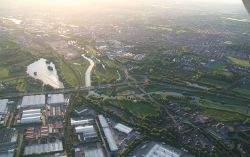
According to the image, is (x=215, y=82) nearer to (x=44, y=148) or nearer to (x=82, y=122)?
(x=82, y=122)

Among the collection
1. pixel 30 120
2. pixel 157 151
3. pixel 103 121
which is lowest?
pixel 157 151

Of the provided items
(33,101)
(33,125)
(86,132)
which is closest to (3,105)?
(33,101)

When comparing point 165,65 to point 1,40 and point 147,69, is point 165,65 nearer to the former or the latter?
point 147,69

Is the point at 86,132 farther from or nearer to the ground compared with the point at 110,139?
farther from the ground

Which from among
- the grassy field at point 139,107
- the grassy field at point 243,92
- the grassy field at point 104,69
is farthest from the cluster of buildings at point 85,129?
the grassy field at point 243,92

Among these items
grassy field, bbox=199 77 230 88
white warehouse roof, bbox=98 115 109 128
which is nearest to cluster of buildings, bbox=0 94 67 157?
white warehouse roof, bbox=98 115 109 128

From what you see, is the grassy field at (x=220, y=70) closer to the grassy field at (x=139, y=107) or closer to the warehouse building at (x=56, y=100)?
the grassy field at (x=139, y=107)

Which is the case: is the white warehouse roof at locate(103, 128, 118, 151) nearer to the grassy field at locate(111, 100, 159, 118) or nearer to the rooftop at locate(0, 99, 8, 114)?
the grassy field at locate(111, 100, 159, 118)
